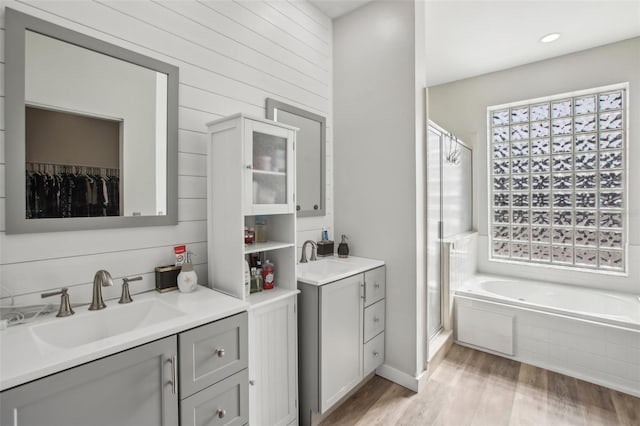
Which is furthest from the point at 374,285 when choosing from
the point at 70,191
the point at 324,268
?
the point at 70,191

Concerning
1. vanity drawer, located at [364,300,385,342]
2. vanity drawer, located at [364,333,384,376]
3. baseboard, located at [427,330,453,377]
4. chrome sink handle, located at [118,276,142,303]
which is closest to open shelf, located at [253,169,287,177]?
chrome sink handle, located at [118,276,142,303]

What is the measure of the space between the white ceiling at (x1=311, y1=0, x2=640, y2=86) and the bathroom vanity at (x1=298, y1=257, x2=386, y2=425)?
6.89 feet

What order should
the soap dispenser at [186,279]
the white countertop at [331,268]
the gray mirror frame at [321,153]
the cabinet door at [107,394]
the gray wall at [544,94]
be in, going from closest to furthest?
the cabinet door at [107,394]
the soap dispenser at [186,279]
the white countertop at [331,268]
the gray mirror frame at [321,153]
the gray wall at [544,94]

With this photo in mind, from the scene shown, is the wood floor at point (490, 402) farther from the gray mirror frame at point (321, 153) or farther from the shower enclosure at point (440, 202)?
the gray mirror frame at point (321, 153)

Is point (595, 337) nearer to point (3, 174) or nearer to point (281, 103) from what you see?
point (281, 103)

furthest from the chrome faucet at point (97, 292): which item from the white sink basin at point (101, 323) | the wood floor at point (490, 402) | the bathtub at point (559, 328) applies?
the bathtub at point (559, 328)

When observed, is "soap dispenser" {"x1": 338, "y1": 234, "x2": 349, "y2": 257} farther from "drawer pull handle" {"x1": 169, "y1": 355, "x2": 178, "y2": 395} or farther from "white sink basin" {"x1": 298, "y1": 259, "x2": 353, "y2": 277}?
"drawer pull handle" {"x1": 169, "y1": 355, "x2": 178, "y2": 395}

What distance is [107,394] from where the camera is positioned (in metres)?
0.96

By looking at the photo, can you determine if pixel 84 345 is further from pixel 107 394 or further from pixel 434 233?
pixel 434 233

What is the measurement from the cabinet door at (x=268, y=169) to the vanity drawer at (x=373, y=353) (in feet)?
3.78

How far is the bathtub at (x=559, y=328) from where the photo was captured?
7.37ft

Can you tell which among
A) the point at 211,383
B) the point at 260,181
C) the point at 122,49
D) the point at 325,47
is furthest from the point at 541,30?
the point at 211,383

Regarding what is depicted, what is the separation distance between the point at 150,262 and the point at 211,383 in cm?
67

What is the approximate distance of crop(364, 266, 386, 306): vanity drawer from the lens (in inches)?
85.1
